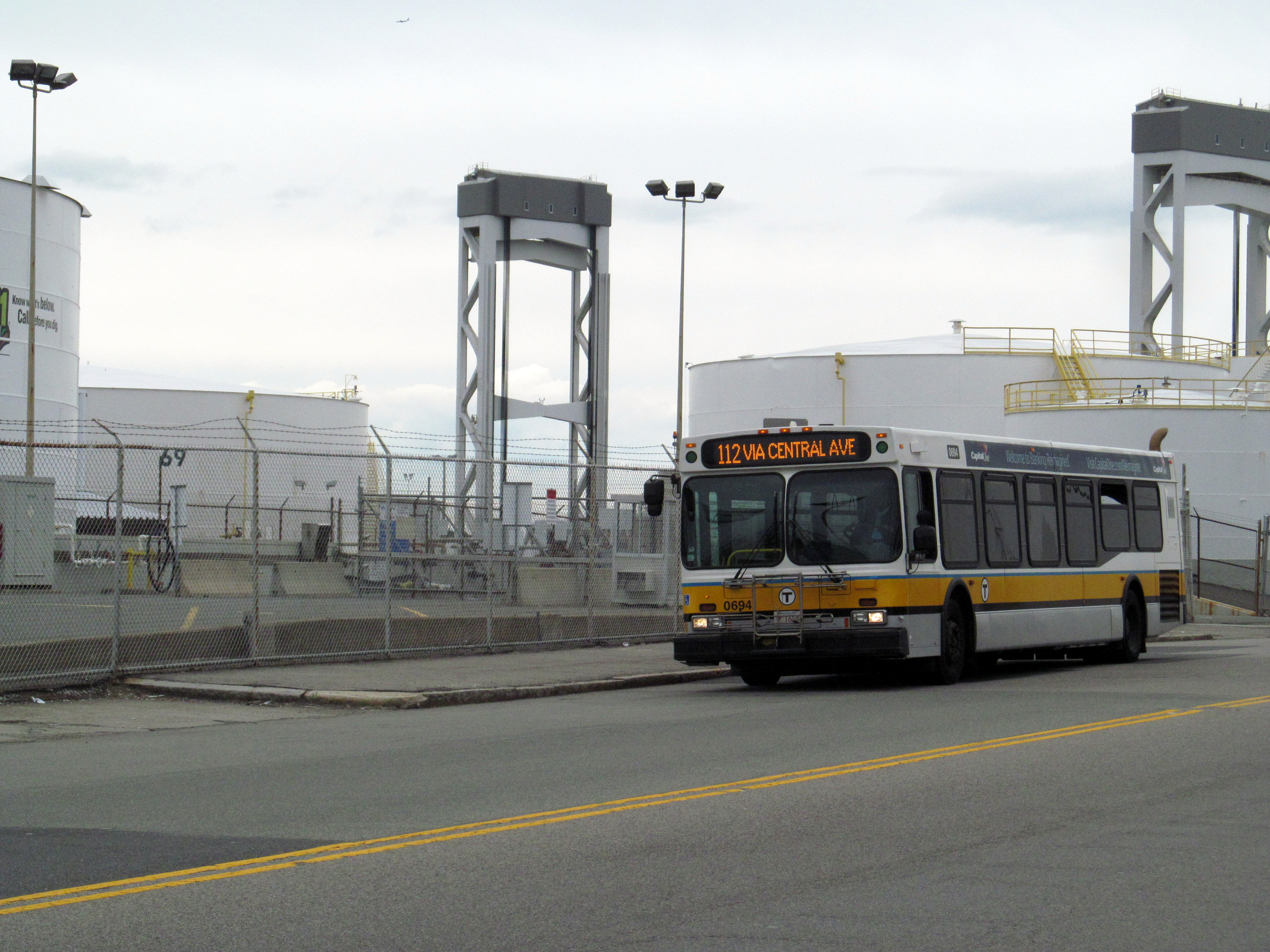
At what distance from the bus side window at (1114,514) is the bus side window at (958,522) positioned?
Answer: 11.7 feet

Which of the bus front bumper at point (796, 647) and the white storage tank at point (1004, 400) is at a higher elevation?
the white storage tank at point (1004, 400)

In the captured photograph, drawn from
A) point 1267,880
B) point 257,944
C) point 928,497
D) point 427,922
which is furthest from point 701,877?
point 928,497

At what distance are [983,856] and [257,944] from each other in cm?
346

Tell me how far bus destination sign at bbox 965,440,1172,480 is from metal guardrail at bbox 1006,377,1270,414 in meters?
18.6

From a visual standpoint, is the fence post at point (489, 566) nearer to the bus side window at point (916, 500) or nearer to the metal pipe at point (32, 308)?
the bus side window at point (916, 500)

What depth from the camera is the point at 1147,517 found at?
69.5ft

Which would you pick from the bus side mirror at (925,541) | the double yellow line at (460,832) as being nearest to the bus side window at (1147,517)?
the bus side mirror at (925,541)

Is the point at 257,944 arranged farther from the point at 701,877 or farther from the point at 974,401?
the point at 974,401

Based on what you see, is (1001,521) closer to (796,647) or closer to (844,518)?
(844,518)

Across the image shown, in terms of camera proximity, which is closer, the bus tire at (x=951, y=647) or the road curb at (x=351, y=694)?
the road curb at (x=351, y=694)

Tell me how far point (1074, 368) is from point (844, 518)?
3734 centimetres

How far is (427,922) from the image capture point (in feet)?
18.6

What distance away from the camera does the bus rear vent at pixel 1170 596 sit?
21.4 metres

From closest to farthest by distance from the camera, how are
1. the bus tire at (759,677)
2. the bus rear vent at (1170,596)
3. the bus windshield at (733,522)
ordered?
1. the bus windshield at (733,522)
2. the bus tire at (759,677)
3. the bus rear vent at (1170,596)
